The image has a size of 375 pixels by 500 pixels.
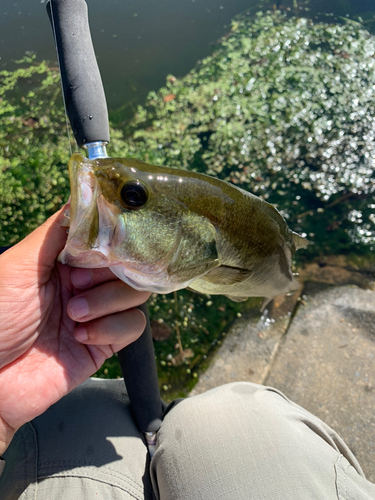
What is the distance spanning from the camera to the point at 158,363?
8.35 ft

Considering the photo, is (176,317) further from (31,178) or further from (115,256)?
(31,178)

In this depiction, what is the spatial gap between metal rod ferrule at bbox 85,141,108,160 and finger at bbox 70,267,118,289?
1.58 ft

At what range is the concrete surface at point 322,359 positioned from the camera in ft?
7.81

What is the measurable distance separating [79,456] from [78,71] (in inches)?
68.5

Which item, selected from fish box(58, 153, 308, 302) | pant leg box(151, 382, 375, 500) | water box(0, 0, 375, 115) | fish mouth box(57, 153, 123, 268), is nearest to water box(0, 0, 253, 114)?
water box(0, 0, 375, 115)

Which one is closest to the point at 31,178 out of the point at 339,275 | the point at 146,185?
the point at 146,185

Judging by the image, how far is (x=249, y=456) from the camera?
5.07 ft

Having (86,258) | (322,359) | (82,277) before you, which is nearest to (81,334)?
(82,277)

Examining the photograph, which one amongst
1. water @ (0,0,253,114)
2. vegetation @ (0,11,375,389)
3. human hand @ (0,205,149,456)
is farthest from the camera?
water @ (0,0,253,114)

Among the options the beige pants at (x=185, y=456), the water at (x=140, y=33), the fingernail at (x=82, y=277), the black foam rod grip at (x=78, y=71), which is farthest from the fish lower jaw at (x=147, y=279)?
the water at (x=140, y=33)

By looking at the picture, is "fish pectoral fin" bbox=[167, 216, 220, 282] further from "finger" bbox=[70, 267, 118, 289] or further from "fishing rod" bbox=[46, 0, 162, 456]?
"fishing rod" bbox=[46, 0, 162, 456]

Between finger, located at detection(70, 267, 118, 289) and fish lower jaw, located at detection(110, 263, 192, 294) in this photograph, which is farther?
finger, located at detection(70, 267, 118, 289)

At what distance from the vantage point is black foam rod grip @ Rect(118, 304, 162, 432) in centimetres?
168

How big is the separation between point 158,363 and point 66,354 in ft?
3.71
